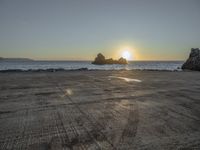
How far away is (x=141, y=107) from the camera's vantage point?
3.58m

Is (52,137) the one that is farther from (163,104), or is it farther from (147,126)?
(163,104)

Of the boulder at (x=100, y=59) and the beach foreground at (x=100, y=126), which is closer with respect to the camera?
the beach foreground at (x=100, y=126)

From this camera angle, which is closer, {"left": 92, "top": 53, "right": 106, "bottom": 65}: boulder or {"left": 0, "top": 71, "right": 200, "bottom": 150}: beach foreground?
{"left": 0, "top": 71, "right": 200, "bottom": 150}: beach foreground

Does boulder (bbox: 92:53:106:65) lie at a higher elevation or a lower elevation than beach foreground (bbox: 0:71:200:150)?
higher

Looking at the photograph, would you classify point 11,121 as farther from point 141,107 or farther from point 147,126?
point 141,107

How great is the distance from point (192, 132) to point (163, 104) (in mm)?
1587

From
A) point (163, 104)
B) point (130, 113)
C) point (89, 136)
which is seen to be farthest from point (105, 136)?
point (163, 104)

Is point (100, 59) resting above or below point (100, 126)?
above

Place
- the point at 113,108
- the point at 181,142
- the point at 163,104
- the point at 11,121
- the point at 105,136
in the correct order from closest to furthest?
1. the point at 181,142
2. the point at 105,136
3. the point at 11,121
4. the point at 113,108
5. the point at 163,104

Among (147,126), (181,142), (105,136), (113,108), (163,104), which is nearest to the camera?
(181,142)

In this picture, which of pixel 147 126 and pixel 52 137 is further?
pixel 147 126

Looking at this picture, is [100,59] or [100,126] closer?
[100,126]

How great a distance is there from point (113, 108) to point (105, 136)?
→ 1398mm

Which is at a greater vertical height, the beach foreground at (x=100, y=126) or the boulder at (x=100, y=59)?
the boulder at (x=100, y=59)
